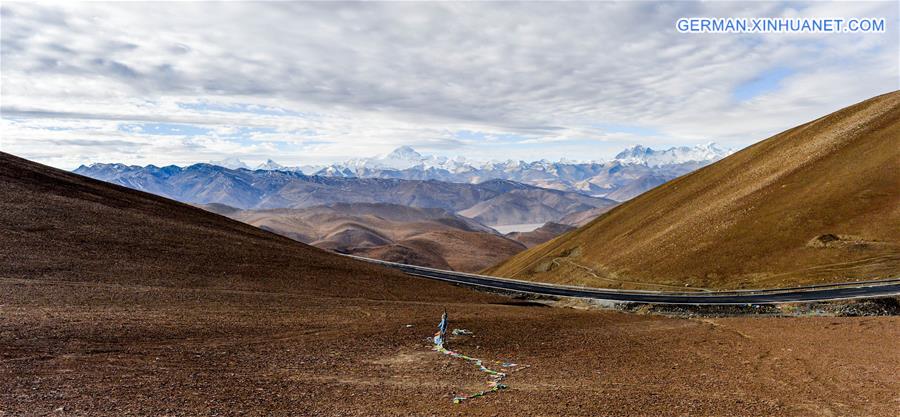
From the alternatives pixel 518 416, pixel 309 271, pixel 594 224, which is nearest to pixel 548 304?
pixel 309 271

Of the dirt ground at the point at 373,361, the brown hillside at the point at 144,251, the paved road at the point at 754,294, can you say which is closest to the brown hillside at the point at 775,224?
the paved road at the point at 754,294

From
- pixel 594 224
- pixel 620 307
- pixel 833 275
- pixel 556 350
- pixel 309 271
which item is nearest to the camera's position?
pixel 556 350

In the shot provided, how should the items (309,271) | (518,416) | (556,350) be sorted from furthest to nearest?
(309,271) < (556,350) < (518,416)

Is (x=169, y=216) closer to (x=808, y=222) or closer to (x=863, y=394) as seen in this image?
(x=863, y=394)

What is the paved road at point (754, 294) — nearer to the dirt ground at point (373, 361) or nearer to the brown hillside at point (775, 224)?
the brown hillside at point (775, 224)

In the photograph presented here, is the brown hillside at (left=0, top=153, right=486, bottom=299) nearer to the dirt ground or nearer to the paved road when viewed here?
the dirt ground

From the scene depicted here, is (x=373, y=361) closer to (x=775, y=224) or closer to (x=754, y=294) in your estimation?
(x=754, y=294)

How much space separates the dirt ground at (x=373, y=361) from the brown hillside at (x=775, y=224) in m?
29.0

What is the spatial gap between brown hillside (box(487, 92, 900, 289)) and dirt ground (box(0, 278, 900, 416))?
2901 centimetres

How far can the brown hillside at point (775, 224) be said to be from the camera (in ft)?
210

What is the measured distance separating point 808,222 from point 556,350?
6110 centimetres

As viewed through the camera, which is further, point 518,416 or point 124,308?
point 124,308

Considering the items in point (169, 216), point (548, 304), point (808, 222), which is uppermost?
point (808, 222)

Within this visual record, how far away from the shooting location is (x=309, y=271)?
50000 mm
